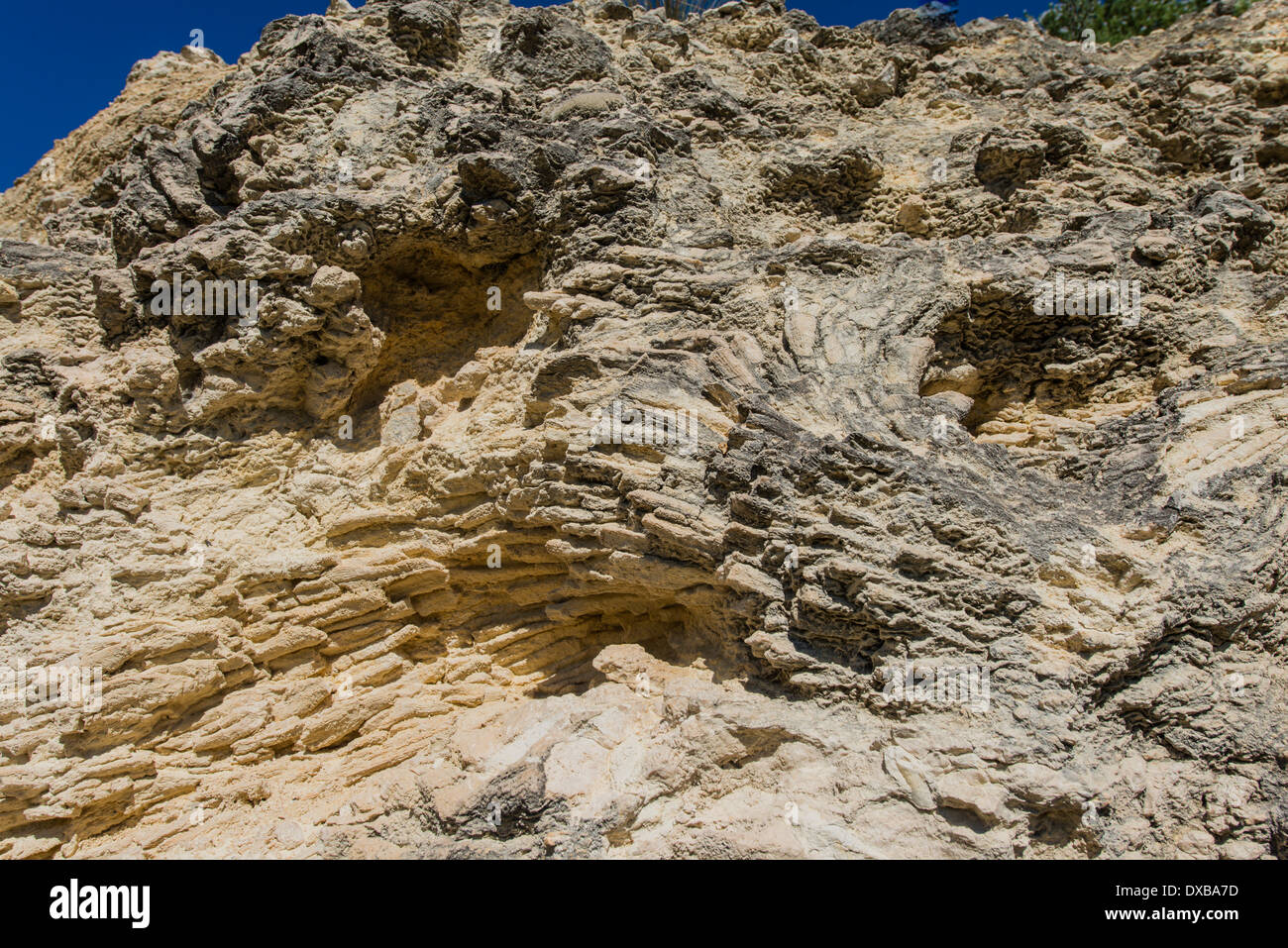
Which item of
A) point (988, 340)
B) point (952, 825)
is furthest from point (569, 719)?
point (988, 340)

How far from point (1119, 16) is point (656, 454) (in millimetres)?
18639

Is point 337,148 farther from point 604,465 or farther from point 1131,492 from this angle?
point 1131,492

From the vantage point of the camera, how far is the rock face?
14.7ft

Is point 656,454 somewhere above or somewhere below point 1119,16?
below

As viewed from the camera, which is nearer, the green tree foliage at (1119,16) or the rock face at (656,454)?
the rock face at (656,454)

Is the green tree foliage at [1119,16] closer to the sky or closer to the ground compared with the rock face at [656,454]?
closer to the sky

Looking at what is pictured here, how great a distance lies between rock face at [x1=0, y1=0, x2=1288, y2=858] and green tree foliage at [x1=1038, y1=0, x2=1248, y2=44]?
8.67 m

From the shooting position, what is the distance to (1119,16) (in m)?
16.9

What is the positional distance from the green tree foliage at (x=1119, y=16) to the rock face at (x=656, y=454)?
8.67m

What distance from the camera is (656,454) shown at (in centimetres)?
615

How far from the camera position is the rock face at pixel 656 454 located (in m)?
4.49

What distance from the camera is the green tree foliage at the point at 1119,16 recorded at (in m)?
16.5

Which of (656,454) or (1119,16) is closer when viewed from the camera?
(656,454)

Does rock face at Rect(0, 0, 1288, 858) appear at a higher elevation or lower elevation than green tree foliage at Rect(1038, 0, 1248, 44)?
lower
